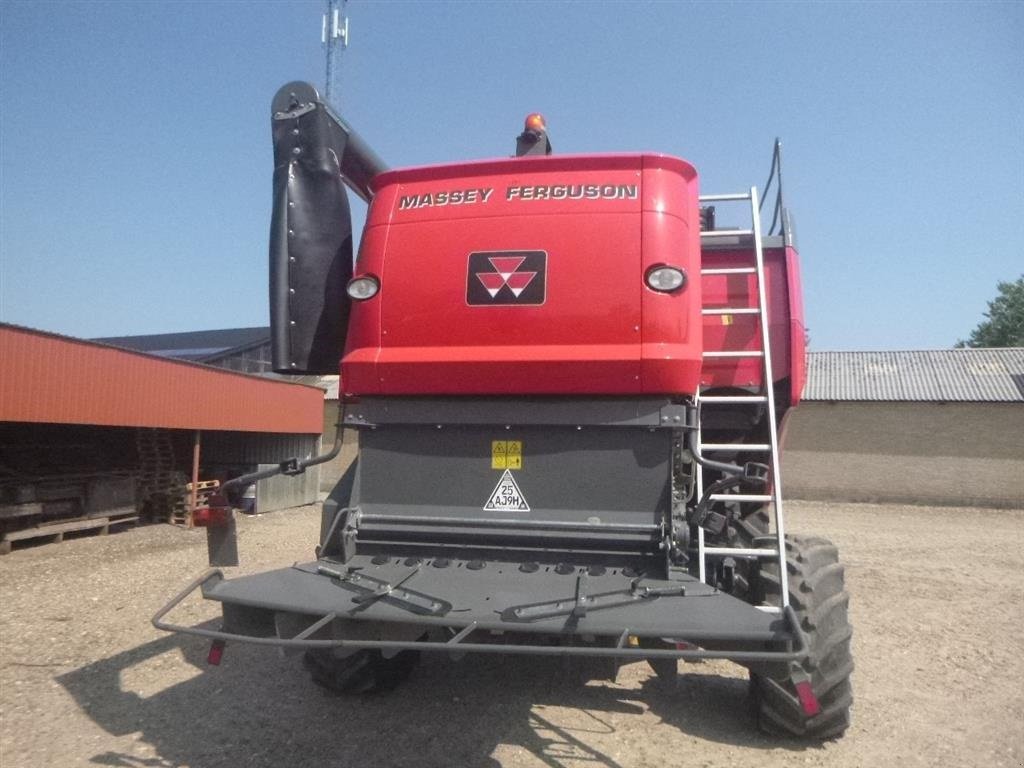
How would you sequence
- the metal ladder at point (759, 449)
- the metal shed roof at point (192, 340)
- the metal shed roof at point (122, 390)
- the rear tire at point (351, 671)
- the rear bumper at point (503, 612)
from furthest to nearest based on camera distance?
the metal shed roof at point (192, 340), the metal shed roof at point (122, 390), the rear tire at point (351, 671), the metal ladder at point (759, 449), the rear bumper at point (503, 612)

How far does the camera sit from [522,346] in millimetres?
3451

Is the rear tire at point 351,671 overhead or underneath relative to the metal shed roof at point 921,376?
underneath

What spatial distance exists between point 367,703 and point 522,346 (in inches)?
103

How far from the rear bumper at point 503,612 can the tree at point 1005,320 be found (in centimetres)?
5330

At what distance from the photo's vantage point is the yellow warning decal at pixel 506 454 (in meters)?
3.50

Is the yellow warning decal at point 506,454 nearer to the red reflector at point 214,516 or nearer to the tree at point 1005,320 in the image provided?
the red reflector at point 214,516

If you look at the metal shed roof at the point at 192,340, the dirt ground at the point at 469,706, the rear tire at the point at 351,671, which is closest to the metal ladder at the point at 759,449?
the dirt ground at the point at 469,706

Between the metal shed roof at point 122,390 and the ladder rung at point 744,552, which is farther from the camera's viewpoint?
the metal shed roof at point 122,390

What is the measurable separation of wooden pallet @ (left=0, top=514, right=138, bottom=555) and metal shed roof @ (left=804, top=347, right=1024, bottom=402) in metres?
17.9

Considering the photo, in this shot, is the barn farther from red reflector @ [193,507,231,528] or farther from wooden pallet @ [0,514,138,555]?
red reflector @ [193,507,231,528]

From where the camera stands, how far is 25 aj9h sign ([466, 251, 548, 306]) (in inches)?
138

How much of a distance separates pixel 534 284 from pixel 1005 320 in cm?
5500

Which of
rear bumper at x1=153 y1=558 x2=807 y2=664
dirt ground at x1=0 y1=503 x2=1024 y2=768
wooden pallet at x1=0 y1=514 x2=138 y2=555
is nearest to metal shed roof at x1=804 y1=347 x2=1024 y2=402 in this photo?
dirt ground at x1=0 y1=503 x2=1024 y2=768

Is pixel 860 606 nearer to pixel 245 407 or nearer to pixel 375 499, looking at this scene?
pixel 375 499
